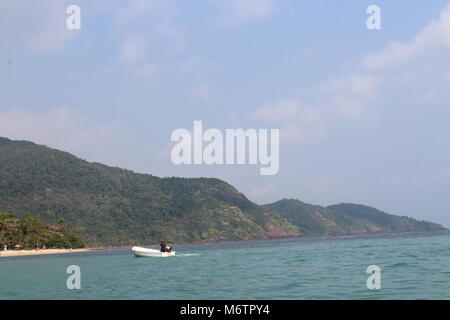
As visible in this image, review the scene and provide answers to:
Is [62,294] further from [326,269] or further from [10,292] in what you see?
[326,269]

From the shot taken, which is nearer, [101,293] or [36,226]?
[101,293]

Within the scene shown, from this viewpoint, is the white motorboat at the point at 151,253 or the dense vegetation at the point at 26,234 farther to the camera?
the dense vegetation at the point at 26,234

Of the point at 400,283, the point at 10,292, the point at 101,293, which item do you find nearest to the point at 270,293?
the point at 400,283

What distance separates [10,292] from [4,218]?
121 metres

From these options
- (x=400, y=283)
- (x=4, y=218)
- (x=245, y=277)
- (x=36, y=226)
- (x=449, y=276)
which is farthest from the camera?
(x=36, y=226)

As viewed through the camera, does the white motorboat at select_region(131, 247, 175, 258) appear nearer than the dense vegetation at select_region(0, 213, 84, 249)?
Yes

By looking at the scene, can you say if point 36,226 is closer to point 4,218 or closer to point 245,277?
point 4,218

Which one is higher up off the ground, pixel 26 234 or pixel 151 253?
pixel 26 234

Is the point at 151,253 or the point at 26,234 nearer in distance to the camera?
the point at 151,253

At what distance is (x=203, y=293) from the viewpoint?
33.5 metres
